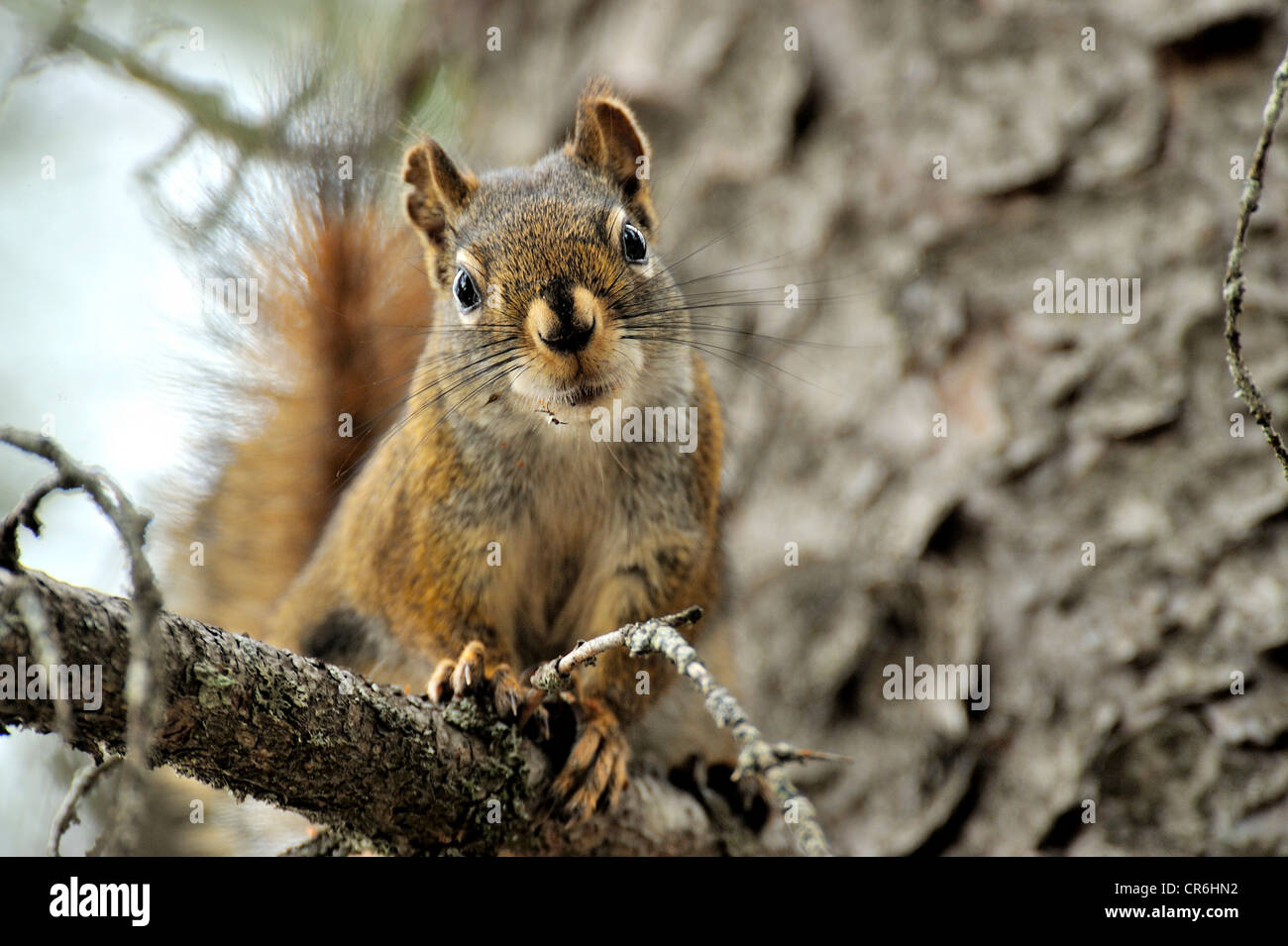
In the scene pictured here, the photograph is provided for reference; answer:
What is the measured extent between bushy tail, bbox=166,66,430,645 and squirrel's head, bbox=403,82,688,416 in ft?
1.31

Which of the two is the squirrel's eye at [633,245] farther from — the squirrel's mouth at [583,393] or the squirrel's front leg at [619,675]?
the squirrel's front leg at [619,675]

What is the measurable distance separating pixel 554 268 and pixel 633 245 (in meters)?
0.23

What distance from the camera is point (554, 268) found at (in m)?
1.52

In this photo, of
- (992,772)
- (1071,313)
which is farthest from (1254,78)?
(992,772)

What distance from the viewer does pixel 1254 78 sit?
180cm

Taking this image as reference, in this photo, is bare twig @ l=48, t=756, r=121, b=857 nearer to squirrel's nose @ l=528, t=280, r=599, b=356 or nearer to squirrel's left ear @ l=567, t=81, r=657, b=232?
squirrel's nose @ l=528, t=280, r=599, b=356

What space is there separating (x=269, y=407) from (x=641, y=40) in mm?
1307

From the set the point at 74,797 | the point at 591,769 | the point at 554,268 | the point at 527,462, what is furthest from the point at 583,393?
the point at 74,797

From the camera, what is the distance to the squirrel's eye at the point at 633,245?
1.68 metres

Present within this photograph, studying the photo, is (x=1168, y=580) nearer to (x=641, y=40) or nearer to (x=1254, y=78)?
(x=1254, y=78)

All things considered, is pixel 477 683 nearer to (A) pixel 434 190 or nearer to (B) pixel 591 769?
(B) pixel 591 769

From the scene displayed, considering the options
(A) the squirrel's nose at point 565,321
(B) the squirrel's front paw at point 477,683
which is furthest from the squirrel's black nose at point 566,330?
(B) the squirrel's front paw at point 477,683
